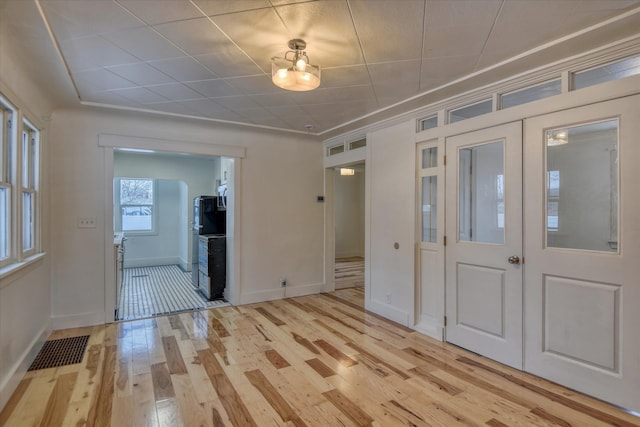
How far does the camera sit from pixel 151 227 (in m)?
7.81

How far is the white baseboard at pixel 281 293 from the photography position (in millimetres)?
4611

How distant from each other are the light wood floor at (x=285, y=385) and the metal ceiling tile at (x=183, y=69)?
2527 millimetres

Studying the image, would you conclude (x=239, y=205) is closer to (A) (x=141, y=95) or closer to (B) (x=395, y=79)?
(A) (x=141, y=95)

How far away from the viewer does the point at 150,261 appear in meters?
7.79

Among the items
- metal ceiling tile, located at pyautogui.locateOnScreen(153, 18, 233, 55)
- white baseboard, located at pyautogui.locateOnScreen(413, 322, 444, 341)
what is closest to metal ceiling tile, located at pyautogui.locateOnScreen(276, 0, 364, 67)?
metal ceiling tile, located at pyautogui.locateOnScreen(153, 18, 233, 55)

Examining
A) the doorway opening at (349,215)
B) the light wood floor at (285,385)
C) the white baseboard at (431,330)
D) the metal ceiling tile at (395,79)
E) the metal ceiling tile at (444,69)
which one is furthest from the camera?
the doorway opening at (349,215)

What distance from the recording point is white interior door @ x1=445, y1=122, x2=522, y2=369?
272 cm

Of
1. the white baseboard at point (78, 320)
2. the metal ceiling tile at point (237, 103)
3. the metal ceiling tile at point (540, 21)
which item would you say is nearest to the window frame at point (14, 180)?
the white baseboard at point (78, 320)

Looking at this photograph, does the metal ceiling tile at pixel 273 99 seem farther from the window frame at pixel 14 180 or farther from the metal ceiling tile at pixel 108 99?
the window frame at pixel 14 180

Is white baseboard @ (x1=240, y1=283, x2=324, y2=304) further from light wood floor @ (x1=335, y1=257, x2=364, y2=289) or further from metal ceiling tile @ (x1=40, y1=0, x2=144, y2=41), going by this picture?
metal ceiling tile @ (x1=40, y1=0, x2=144, y2=41)

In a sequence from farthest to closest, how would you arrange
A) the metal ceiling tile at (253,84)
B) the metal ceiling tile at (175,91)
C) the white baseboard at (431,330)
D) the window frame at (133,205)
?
the window frame at (133,205) → the white baseboard at (431,330) → the metal ceiling tile at (175,91) → the metal ceiling tile at (253,84)

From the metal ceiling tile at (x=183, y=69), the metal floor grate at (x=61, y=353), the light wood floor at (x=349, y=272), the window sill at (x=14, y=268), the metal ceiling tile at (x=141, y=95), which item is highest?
the metal ceiling tile at (x=183, y=69)

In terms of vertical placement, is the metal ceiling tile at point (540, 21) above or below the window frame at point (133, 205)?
above

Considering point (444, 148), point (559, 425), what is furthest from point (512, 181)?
point (559, 425)
